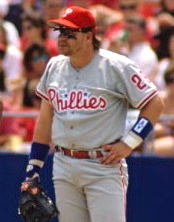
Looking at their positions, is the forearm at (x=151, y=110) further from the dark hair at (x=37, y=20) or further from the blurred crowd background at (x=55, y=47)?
the dark hair at (x=37, y=20)

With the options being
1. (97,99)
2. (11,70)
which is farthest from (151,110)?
(11,70)

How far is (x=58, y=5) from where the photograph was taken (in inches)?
472

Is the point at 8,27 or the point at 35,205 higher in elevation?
the point at 35,205

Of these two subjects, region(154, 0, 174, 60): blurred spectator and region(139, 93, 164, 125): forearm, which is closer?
region(139, 93, 164, 125): forearm

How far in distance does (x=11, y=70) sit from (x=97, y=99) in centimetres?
496

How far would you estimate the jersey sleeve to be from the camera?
251 inches

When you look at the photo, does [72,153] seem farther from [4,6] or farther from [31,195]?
[4,6]

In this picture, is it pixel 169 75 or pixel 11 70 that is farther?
pixel 11 70

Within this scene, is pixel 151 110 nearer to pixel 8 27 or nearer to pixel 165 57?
pixel 165 57

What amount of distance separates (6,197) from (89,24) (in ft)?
8.45

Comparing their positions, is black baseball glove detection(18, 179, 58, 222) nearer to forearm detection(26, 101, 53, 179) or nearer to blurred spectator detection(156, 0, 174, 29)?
forearm detection(26, 101, 53, 179)

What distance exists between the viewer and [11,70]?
11.2 metres

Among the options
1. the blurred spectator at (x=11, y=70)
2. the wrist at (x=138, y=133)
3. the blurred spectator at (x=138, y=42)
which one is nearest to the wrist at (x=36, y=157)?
the wrist at (x=138, y=133)

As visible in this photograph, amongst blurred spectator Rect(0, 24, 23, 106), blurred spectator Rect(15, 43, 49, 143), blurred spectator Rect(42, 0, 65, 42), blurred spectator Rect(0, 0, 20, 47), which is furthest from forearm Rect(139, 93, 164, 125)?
blurred spectator Rect(42, 0, 65, 42)
